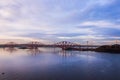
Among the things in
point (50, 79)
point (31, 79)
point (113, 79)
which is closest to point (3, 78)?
point (31, 79)

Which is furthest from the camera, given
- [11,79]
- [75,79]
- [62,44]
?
[62,44]

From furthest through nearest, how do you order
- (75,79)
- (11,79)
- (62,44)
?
(62,44), (75,79), (11,79)

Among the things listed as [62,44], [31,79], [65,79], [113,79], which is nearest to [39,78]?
[31,79]

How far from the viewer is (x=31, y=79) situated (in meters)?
14.8

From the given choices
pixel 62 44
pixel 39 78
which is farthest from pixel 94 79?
pixel 62 44

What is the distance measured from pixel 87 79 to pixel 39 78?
4.15 m

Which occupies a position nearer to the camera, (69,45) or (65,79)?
(65,79)

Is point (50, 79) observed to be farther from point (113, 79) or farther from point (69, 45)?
point (69, 45)

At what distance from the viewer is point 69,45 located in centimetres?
11581

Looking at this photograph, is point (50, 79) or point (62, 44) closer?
point (50, 79)

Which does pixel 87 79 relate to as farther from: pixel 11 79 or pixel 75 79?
pixel 11 79

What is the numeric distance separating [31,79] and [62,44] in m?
101

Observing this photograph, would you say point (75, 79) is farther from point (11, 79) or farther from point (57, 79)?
point (11, 79)

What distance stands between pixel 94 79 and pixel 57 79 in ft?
10.6
